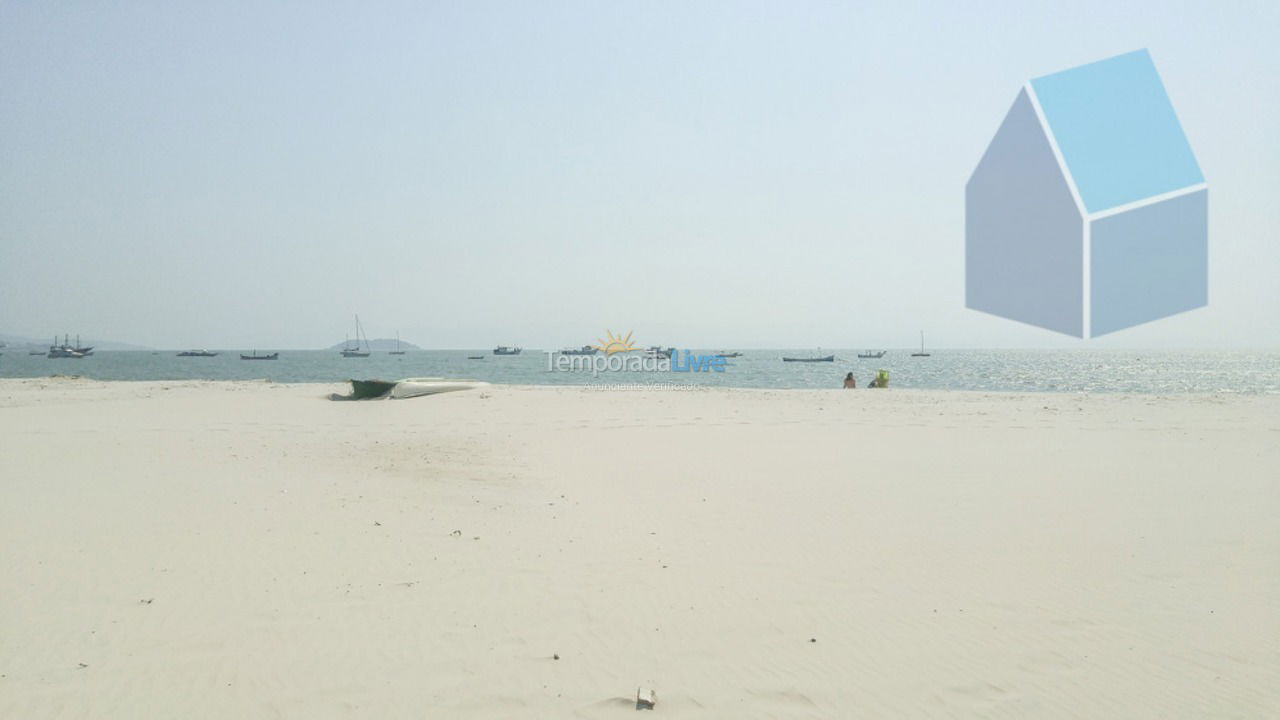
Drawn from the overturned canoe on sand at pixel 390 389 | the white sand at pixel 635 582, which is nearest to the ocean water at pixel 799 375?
the overturned canoe on sand at pixel 390 389

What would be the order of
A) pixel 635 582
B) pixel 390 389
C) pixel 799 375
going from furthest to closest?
pixel 799 375 < pixel 390 389 < pixel 635 582

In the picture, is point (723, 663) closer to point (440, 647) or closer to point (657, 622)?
point (657, 622)

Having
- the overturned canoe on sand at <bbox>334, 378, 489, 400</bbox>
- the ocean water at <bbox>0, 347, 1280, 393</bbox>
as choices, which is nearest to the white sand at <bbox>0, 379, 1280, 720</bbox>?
the overturned canoe on sand at <bbox>334, 378, 489, 400</bbox>

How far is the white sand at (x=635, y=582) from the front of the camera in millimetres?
4320

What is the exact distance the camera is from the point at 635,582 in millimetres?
6160

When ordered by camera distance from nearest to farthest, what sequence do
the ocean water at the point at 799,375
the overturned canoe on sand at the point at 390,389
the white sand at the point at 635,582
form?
1. the white sand at the point at 635,582
2. the overturned canoe on sand at the point at 390,389
3. the ocean water at the point at 799,375

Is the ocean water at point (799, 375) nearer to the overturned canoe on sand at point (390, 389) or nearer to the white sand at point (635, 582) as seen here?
the overturned canoe on sand at point (390, 389)

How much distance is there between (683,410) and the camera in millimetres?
21938

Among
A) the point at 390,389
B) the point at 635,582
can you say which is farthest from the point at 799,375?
the point at 635,582

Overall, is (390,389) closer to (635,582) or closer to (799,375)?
(635,582)

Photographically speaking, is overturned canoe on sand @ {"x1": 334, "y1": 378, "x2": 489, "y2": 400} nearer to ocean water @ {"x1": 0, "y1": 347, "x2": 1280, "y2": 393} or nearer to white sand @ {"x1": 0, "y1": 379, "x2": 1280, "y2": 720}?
white sand @ {"x1": 0, "y1": 379, "x2": 1280, "y2": 720}

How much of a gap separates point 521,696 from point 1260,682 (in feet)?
15.1

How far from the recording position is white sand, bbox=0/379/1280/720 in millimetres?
4320

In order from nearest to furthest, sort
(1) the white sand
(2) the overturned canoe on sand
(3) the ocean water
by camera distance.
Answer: (1) the white sand, (2) the overturned canoe on sand, (3) the ocean water
